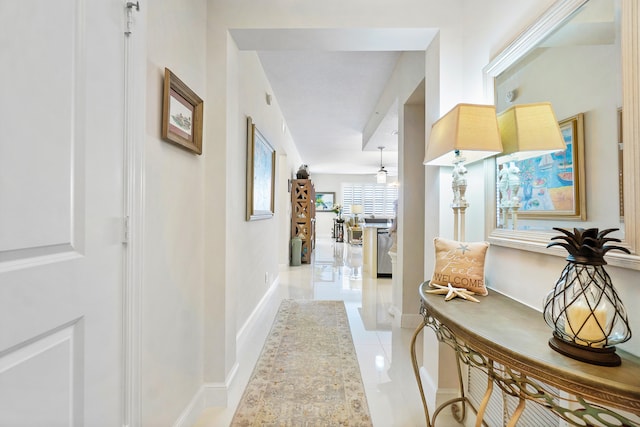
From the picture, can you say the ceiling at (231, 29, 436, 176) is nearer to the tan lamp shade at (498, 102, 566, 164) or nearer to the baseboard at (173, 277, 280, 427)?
the tan lamp shade at (498, 102, 566, 164)

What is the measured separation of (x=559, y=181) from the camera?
3.46 ft

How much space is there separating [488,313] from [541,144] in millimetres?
696

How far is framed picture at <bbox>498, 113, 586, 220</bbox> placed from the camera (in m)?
0.97

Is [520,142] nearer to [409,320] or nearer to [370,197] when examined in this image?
[409,320]

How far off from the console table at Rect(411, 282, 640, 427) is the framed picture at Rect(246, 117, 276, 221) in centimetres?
187

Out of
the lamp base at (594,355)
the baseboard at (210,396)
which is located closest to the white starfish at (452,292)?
the lamp base at (594,355)

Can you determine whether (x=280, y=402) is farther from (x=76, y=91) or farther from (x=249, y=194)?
(x=76, y=91)

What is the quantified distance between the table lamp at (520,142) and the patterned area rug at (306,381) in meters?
1.43

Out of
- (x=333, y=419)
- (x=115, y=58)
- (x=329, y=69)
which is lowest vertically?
(x=333, y=419)

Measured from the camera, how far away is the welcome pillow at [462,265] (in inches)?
51.1

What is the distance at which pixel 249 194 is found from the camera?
2.63 meters

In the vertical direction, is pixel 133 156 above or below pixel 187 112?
below

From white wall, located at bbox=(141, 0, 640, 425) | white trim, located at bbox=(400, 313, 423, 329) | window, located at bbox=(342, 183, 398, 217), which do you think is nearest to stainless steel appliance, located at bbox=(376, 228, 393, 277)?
white trim, located at bbox=(400, 313, 423, 329)

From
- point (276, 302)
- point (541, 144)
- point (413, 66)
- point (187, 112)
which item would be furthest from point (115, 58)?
point (276, 302)
